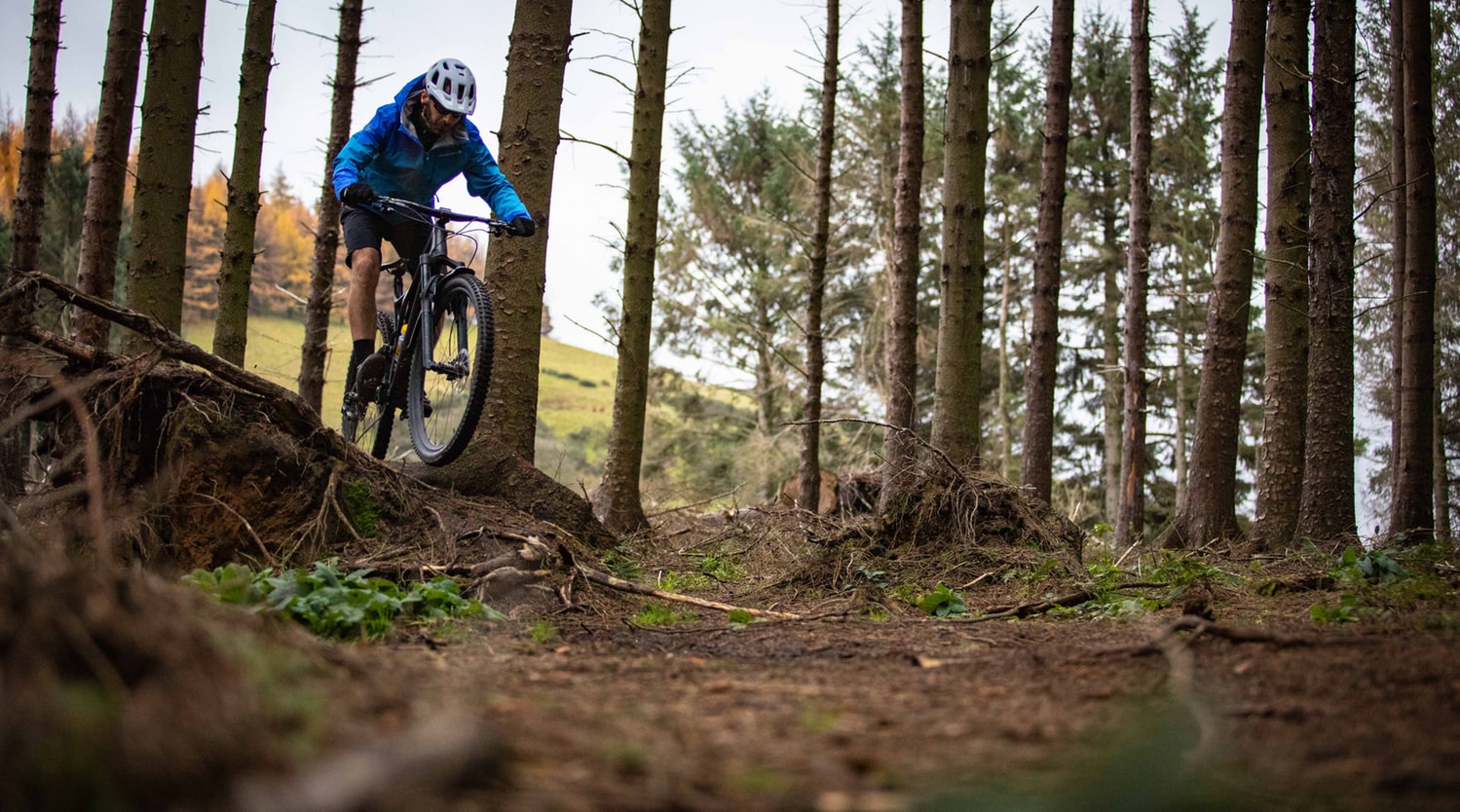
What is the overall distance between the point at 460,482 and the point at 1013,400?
77.6ft

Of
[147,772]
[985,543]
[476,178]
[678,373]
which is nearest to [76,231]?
[678,373]

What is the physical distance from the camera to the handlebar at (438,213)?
5.68 metres

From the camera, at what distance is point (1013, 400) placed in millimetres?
27438

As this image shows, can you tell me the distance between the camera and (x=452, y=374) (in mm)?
5637

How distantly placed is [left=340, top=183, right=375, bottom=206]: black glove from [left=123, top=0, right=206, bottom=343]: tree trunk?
3.46 metres

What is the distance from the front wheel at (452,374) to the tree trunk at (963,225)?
531 centimetres

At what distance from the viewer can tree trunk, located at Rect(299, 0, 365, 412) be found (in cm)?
1208

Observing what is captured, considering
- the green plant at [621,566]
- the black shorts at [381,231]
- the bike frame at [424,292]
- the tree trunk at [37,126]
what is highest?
the tree trunk at [37,126]

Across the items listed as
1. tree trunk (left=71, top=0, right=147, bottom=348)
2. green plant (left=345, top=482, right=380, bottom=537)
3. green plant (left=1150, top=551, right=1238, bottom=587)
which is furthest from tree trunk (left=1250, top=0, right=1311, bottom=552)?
tree trunk (left=71, top=0, right=147, bottom=348)

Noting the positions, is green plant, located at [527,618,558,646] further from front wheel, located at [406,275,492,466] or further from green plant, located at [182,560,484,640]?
front wheel, located at [406,275,492,466]

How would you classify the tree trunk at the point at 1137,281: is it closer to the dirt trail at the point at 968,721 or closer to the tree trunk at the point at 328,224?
the tree trunk at the point at 328,224

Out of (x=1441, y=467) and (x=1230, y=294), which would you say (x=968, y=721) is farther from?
(x=1441, y=467)

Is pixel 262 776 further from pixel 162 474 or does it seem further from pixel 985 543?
pixel 985 543

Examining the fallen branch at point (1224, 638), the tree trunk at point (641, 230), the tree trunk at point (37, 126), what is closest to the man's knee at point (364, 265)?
the tree trunk at point (641, 230)
